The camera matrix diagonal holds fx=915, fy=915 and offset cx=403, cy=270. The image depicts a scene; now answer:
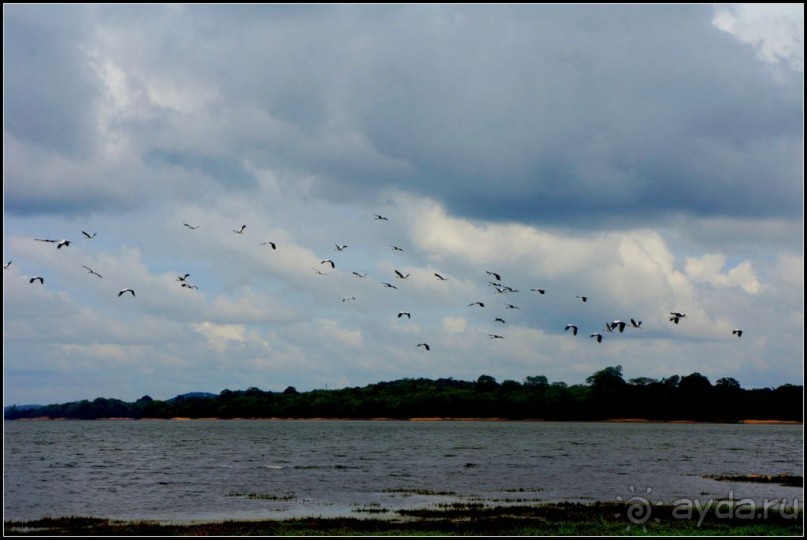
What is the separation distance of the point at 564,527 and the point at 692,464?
46.0 metres

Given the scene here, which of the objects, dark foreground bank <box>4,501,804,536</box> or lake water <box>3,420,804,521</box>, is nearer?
dark foreground bank <box>4,501,804,536</box>

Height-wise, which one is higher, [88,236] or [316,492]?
[88,236]

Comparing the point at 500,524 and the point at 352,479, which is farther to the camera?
the point at 352,479

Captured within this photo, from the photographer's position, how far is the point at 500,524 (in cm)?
4119

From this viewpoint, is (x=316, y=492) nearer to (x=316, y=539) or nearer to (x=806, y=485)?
(x=316, y=539)

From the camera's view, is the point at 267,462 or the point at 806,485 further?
the point at 267,462

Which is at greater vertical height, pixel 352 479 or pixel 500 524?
pixel 352 479

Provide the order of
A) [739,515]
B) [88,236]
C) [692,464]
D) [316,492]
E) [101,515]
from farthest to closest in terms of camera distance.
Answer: [692,464], [316,492], [88,236], [101,515], [739,515]

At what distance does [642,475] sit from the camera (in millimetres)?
68750

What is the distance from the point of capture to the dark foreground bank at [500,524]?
38719mm

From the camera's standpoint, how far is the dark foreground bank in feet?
127

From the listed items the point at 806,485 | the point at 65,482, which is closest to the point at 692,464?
the point at 806,485

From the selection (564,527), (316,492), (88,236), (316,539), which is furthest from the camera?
(316,492)

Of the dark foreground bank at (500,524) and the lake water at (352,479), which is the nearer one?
the dark foreground bank at (500,524)
